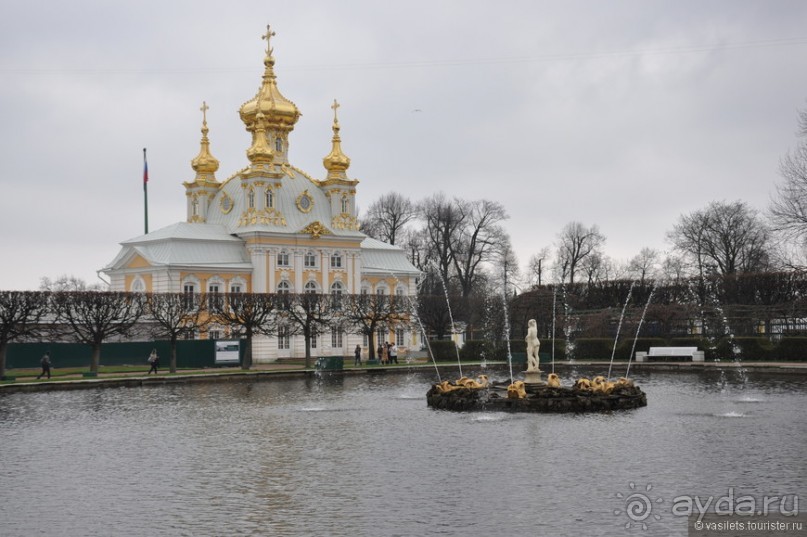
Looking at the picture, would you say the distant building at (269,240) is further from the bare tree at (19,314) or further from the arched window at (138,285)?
the bare tree at (19,314)

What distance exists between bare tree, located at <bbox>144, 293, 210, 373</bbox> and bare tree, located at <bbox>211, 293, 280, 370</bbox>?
3.89 feet

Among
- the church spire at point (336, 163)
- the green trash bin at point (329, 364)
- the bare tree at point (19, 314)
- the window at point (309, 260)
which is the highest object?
the church spire at point (336, 163)

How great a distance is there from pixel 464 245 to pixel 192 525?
71.6 metres

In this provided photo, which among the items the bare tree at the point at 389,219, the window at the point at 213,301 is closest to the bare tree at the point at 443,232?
the bare tree at the point at 389,219

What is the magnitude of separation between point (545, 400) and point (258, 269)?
39307 mm

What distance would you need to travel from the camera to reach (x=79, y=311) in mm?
47719

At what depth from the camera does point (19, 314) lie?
149ft

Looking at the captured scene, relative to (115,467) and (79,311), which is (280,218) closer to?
(79,311)

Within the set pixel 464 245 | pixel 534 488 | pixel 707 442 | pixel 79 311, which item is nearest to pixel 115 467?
pixel 534 488

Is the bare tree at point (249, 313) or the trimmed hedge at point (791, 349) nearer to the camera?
the trimmed hedge at point (791, 349)

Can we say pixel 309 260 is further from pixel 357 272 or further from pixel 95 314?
pixel 95 314

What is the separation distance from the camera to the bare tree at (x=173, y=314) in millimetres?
48875

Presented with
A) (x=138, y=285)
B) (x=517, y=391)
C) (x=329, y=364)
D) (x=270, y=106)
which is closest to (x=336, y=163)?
(x=270, y=106)

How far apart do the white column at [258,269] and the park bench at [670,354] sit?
2335 centimetres
